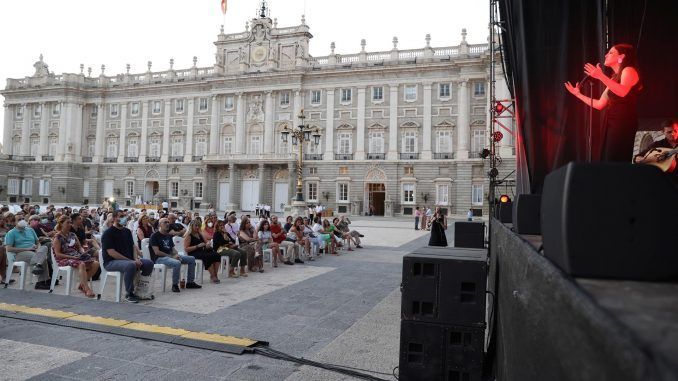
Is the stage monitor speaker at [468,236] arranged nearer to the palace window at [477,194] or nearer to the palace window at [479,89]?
the palace window at [477,194]

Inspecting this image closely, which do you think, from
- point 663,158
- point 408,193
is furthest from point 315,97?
point 663,158

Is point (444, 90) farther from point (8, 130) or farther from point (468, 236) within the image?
point (8, 130)

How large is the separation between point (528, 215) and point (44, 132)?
193 feet

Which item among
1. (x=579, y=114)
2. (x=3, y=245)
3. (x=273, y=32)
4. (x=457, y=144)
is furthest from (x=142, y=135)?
(x=579, y=114)

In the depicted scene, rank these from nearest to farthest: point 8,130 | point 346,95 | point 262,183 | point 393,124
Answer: point 393,124
point 346,95
point 262,183
point 8,130

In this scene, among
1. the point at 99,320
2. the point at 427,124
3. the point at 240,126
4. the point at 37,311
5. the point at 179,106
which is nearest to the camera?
the point at 99,320

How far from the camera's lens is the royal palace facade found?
3803 centimetres

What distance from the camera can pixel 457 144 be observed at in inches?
1483

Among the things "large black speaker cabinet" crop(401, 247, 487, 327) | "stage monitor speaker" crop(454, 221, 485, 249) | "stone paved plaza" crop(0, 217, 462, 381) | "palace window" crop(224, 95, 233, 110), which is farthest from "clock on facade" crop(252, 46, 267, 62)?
"large black speaker cabinet" crop(401, 247, 487, 327)

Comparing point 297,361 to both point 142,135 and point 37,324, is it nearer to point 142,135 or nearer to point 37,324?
point 37,324

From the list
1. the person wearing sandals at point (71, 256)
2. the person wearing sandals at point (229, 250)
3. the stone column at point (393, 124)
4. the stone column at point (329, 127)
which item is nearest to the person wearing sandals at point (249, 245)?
the person wearing sandals at point (229, 250)

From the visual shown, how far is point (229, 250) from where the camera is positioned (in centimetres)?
955

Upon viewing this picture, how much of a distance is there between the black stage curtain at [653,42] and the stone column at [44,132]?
57.4 metres

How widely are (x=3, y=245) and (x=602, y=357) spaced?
31.9ft
